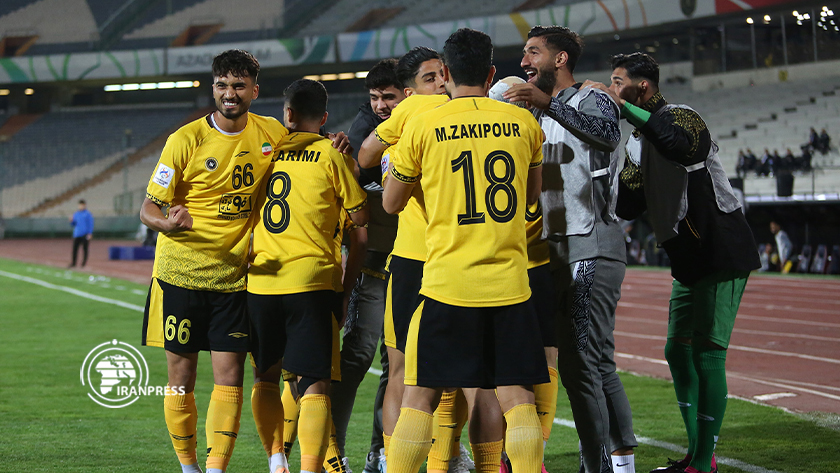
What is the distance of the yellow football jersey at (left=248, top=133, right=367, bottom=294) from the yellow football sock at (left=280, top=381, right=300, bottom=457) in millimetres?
659

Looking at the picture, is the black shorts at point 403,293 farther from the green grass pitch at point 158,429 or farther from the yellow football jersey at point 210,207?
the green grass pitch at point 158,429

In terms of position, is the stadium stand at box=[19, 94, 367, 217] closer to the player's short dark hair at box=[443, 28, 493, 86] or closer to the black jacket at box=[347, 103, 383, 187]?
the black jacket at box=[347, 103, 383, 187]

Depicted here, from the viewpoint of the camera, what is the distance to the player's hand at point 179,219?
3.93 meters

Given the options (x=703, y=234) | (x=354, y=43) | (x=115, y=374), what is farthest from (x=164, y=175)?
(x=354, y=43)

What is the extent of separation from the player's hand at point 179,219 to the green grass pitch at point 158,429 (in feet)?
5.16

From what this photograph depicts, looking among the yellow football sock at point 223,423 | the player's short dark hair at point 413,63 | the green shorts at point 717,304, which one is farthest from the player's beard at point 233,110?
the green shorts at point 717,304

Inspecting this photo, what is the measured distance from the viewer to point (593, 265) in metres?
3.90

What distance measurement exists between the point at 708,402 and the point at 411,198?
2035 mm

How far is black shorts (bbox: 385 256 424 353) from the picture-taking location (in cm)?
383

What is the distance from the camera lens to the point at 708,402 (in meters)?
4.46

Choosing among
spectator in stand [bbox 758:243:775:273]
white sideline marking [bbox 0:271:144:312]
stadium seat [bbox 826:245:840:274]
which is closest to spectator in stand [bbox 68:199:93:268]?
white sideline marking [bbox 0:271:144:312]

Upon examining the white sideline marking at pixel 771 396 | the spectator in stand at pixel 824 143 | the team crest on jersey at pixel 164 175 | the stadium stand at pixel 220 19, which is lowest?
the white sideline marking at pixel 771 396

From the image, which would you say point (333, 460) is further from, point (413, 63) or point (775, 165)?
point (775, 165)

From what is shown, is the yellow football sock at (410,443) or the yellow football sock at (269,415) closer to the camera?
the yellow football sock at (410,443)
